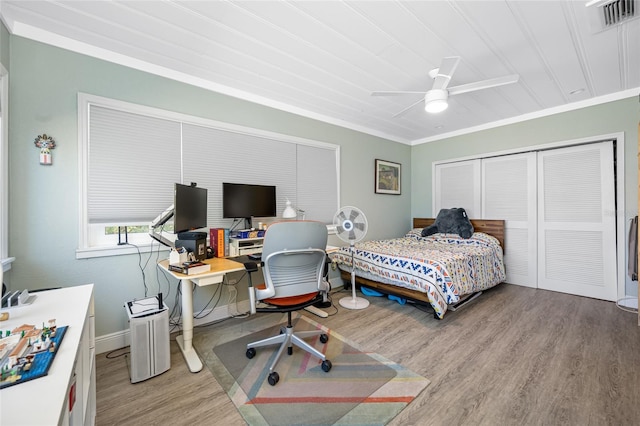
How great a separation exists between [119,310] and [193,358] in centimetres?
83

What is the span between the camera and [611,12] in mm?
1829

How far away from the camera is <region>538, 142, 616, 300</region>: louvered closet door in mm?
3252

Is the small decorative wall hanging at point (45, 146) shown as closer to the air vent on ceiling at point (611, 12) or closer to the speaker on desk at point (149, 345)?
the speaker on desk at point (149, 345)

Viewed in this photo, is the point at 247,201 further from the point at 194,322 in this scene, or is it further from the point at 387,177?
the point at 387,177

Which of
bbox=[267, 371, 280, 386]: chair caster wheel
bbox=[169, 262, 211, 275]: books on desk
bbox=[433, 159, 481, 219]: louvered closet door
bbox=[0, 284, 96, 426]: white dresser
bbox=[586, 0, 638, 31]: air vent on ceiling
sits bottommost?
bbox=[267, 371, 280, 386]: chair caster wheel

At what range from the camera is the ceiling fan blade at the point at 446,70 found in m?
1.98

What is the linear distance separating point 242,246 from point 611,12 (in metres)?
3.39

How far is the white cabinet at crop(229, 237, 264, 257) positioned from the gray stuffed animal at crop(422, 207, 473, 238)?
2.91 meters

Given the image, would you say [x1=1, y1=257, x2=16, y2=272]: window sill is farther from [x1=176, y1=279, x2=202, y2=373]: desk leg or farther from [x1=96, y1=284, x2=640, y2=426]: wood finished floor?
[x1=176, y1=279, x2=202, y2=373]: desk leg

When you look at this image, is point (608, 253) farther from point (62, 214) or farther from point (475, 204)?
point (62, 214)

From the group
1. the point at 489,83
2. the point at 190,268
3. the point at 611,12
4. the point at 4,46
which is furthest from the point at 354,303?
the point at 4,46

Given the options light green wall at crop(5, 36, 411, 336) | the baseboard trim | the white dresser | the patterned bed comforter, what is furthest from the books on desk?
the patterned bed comforter

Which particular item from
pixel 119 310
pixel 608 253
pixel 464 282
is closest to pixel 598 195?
pixel 608 253

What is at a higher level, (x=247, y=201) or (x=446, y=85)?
(x=446, y=85)
